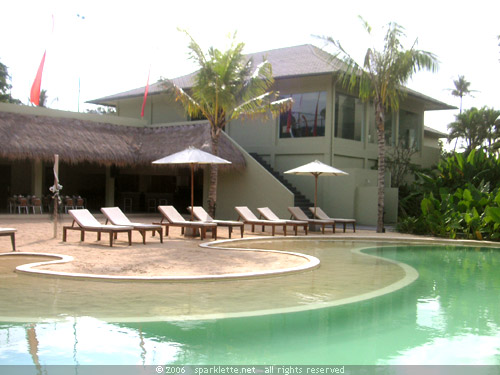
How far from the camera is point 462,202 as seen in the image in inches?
A: 674

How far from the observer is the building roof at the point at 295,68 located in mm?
20766

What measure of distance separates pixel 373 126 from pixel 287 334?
1985 centimetres

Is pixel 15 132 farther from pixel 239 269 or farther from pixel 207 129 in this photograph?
pixel 239 269

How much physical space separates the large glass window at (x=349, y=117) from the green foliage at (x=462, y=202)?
145 inches

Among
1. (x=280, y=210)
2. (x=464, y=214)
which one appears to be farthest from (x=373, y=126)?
(x=464, y=214)

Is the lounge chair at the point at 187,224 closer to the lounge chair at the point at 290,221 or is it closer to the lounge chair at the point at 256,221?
the lounge chair at the point at 256,221

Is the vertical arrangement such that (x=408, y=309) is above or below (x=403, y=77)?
below

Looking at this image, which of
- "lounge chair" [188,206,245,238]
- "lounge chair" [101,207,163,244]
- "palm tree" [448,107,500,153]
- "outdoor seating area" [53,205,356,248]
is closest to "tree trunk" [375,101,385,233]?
"outdoor seating area" [53,205,356,248]

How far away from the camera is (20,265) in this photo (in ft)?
30.5

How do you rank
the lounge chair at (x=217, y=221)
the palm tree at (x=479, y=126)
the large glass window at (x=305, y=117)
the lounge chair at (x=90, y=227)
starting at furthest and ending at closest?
the palm tree at (x=479, y=126)
the large glass window at (x=305, y=117)
the lounge chair at (x=217, y=221)
the lounge chair at (x=90, y=227)

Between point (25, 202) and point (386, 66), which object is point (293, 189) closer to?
point (386, 66)

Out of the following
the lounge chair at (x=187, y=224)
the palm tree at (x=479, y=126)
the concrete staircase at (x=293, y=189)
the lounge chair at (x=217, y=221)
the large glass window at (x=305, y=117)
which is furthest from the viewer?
the palm tree at (x=479, y=126)

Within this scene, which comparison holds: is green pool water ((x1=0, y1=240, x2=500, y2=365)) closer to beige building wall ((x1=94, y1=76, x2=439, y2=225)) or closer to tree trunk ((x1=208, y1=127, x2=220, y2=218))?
tree trunk ((x1=208, y1=127, x2=220, y2=218))

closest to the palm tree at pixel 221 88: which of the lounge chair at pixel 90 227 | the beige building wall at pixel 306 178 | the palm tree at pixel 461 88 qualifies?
the beige building wall at pixel 306 178
